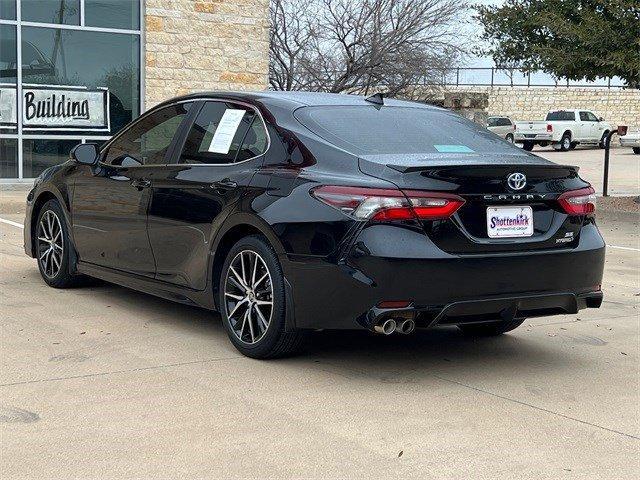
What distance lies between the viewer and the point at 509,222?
5.70 metres

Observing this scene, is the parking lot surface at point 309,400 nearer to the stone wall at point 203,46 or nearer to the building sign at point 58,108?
the building sign at point 58,108

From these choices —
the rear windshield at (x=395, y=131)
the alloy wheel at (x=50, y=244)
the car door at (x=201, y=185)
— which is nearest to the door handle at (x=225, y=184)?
the car door at (x=201, y=185)

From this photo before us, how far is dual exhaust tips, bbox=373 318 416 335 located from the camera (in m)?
5.48

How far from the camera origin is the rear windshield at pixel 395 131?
6023 mm

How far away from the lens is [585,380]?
Answer: 586cm

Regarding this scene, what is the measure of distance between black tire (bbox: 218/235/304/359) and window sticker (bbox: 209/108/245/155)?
2.40 ft

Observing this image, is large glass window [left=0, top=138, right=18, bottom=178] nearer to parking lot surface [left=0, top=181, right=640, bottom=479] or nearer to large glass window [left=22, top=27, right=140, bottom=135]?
large glass window [left=22, top=27, right=140, bottom=135]

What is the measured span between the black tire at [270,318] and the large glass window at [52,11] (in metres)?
13.1

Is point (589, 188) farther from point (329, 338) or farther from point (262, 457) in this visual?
point (262, 457)

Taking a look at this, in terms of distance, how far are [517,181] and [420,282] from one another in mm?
810

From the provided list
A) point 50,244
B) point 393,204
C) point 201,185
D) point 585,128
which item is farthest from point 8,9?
point 585,128

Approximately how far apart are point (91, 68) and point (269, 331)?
13741 millimetres

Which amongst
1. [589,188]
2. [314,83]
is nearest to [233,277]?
[589,188]

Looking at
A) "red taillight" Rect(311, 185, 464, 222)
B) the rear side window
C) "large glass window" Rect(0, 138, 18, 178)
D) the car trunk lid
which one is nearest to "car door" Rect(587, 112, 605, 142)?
"large glass window" Rect(0, 138, 18, 178)
